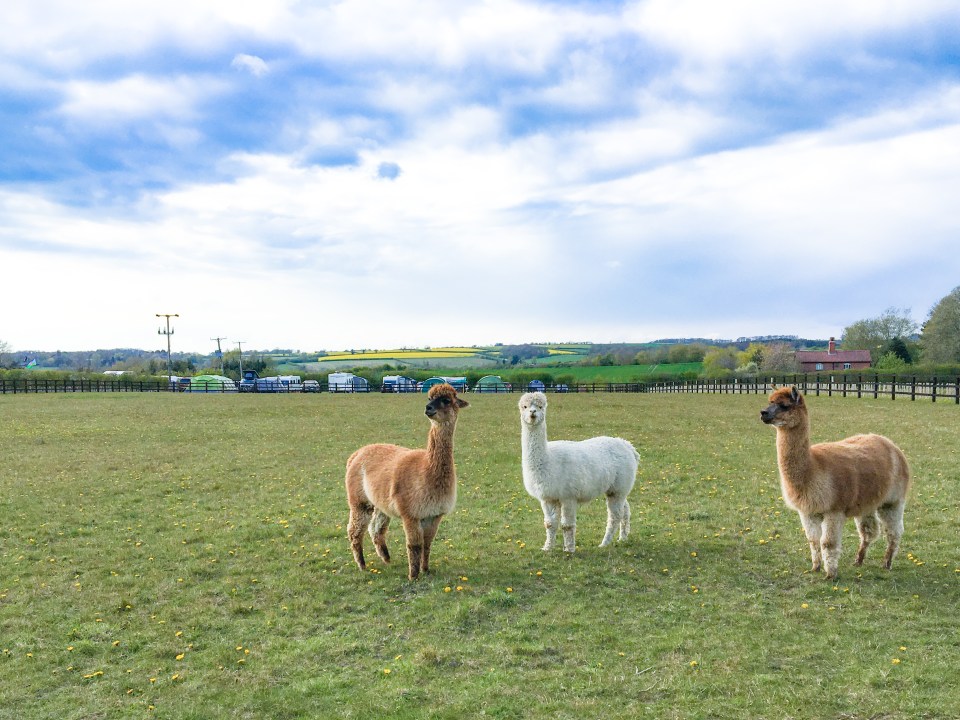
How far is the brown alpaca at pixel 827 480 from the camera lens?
21.4ft

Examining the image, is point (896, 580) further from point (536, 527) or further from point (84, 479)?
point (84, 479)

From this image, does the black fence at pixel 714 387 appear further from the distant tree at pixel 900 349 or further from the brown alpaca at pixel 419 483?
the brown alpaca at pixel 419 483

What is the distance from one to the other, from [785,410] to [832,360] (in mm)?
79429

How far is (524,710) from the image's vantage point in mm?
4371

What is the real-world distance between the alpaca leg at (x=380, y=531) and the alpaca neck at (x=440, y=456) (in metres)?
1.05

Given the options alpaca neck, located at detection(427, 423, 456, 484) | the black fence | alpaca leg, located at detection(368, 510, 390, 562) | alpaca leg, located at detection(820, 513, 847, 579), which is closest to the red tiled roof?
the black fence

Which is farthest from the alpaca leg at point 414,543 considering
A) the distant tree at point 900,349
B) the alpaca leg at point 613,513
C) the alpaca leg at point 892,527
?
the distant tree at point 900,349

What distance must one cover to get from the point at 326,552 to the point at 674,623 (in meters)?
4.48

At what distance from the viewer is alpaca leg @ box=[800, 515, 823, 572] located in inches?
264

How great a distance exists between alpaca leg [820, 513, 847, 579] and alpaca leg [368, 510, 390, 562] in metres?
4.81

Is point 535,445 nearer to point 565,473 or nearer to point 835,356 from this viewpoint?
point 565,473

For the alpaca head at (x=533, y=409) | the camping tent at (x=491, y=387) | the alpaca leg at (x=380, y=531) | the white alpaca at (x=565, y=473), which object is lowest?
the camping tent at (x=491, y=387)

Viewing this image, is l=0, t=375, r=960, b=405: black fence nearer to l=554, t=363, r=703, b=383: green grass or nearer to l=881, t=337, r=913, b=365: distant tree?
l=554, t=363, r=703, b=383: green grass

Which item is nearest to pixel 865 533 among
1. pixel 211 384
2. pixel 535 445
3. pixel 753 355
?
pixel 535 445
